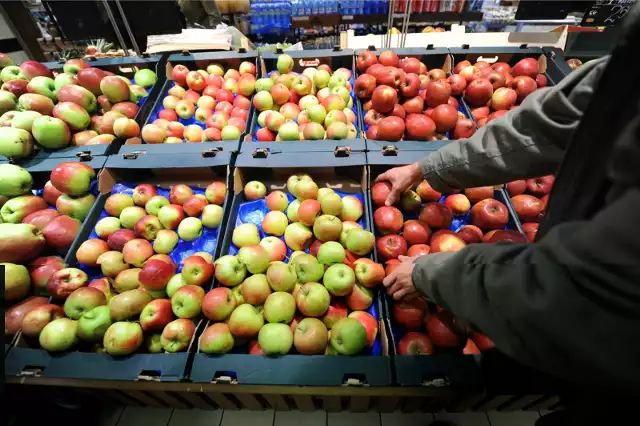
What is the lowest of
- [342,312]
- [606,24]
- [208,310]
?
[342,312]

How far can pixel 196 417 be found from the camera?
220cm

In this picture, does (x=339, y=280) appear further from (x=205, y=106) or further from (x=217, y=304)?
(x=205, y=106)

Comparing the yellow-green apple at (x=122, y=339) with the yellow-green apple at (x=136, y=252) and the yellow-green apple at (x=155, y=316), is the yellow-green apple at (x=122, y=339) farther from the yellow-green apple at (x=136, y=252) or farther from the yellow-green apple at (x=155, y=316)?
the yellow-green apple at (x=136, y=252)

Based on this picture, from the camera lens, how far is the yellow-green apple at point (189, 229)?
204 cm

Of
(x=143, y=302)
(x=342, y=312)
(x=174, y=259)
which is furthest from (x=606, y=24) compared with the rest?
(x=143, y=302)

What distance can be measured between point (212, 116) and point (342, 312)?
2001 mm

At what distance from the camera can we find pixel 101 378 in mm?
1452

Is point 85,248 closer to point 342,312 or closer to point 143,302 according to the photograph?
point 143,302

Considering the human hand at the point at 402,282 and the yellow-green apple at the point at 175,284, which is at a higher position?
the human hand at the point at 402,282

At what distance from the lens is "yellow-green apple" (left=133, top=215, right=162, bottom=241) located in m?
2.03

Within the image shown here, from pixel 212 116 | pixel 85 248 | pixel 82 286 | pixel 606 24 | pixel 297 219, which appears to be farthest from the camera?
pixel 606 24

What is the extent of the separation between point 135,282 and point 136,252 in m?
0.19

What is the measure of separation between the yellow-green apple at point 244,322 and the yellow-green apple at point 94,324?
2.23 feet

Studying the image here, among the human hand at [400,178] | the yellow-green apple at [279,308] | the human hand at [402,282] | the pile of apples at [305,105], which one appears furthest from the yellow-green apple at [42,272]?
the human hand at [400,178]
